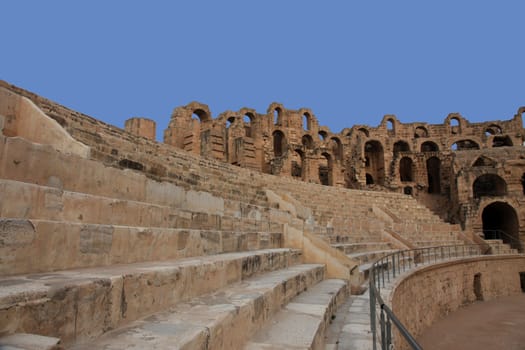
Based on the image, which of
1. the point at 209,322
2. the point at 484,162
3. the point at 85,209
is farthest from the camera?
the point at 484,162

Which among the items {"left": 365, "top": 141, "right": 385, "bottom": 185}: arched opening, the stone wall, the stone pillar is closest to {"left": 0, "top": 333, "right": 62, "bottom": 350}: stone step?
the stone wall

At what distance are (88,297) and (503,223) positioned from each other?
28.5 metres

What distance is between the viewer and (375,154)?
33531mm

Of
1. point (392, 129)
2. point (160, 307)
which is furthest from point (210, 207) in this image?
point (392, 129)

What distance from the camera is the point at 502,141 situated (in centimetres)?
3325

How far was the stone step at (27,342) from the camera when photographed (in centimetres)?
127

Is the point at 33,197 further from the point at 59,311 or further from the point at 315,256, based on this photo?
the point at 315,256

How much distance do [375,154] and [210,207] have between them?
30169 mm

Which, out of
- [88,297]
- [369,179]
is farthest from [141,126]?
[369,179]

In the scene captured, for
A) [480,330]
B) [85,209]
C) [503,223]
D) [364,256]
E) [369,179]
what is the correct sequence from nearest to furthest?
[85,209], [364,256], [480,330], [503,223], [369,179]

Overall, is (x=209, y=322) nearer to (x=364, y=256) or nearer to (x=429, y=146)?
(x=364, y=256)

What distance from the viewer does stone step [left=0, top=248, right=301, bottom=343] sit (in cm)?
146

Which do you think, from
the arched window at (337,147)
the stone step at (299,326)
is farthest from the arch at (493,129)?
the stone step at (299,326)

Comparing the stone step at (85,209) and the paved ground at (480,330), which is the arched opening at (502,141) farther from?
the stone step at (85,209)
